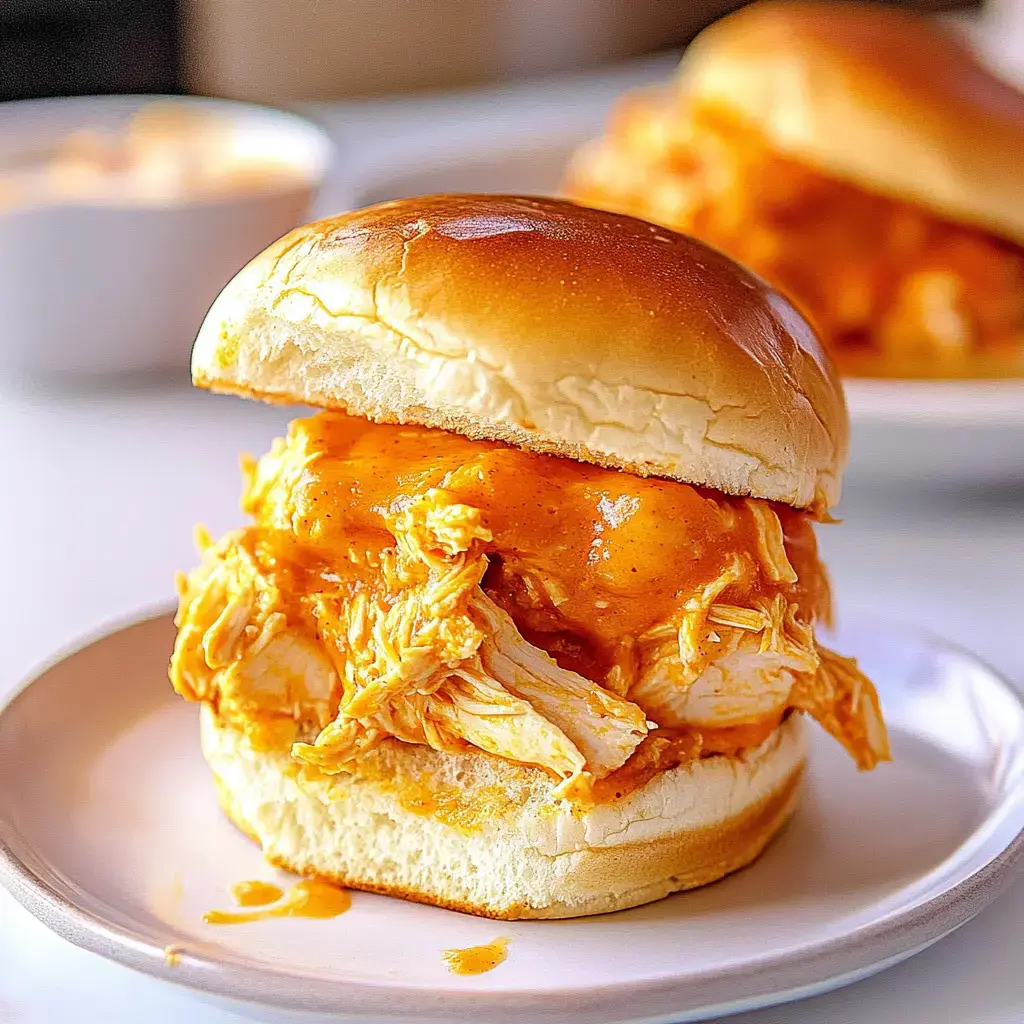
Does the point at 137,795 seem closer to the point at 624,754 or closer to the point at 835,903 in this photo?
the point at 624,754

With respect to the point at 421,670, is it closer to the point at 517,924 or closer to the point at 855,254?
the point at 517,924

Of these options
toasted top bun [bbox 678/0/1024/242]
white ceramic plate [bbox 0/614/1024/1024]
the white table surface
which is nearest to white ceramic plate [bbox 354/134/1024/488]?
the white table surface

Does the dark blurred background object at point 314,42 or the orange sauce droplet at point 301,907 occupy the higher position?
the orange sauce droplet at point 301,907

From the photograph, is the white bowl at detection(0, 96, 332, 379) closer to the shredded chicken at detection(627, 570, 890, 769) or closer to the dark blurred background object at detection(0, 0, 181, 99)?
the shredded chicken at detection(627, 570, 890, 769)

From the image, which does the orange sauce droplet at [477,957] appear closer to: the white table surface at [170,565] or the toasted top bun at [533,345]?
the white table surface at [170,565]

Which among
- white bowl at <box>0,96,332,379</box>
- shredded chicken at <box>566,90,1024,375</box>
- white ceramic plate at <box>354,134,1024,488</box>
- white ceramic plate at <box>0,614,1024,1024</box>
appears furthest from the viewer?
shredded chicken at <box>566,90,1024,375</box>

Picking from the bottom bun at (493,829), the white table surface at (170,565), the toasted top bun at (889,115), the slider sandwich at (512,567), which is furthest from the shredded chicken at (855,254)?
the bottom bun at (493,829)

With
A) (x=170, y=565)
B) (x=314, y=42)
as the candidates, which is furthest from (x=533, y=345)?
(x=314, y=42)
